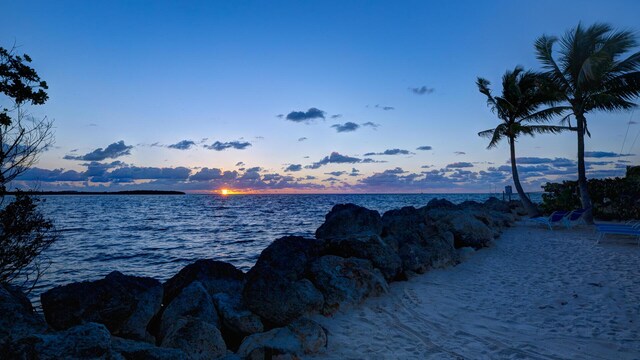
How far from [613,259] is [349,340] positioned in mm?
10453

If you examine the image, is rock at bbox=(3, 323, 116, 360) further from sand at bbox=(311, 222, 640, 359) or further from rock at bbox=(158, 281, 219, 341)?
sand at bbox=(311, 222, 640, 359)

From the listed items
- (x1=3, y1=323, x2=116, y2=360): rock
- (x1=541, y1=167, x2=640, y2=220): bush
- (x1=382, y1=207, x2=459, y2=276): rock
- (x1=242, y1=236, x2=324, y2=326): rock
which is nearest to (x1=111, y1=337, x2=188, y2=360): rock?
(x1=3, y1=323, x2=116, y2=360): rock

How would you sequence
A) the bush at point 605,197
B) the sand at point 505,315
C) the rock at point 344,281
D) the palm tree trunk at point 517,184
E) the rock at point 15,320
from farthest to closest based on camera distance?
the palm tree trunk at point 517,184
the bush at point 605,197
the rock at point 344,281
the sand at point 505,315
the rock at point 15,320

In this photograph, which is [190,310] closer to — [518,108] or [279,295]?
[279,295]

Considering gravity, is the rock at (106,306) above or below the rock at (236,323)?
above

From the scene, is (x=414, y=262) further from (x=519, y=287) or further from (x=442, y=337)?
(x=442, y=337)

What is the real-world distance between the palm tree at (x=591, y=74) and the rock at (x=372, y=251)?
17.2m

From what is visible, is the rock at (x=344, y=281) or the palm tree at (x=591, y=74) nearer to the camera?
the rock at (x=344, y=281)

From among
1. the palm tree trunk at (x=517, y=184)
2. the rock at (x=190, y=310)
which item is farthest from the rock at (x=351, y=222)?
the palm tree trunk at (x=517, y=184)

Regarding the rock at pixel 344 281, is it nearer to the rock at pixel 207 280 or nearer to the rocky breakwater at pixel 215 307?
the rocky breakwater at pixel 215 307

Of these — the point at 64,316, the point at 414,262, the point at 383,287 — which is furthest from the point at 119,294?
the point at 414,262

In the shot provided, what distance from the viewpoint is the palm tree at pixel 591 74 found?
61.7 feet

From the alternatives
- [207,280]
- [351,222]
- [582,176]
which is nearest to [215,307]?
[207,280]

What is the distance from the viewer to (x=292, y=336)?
5.68 metres
